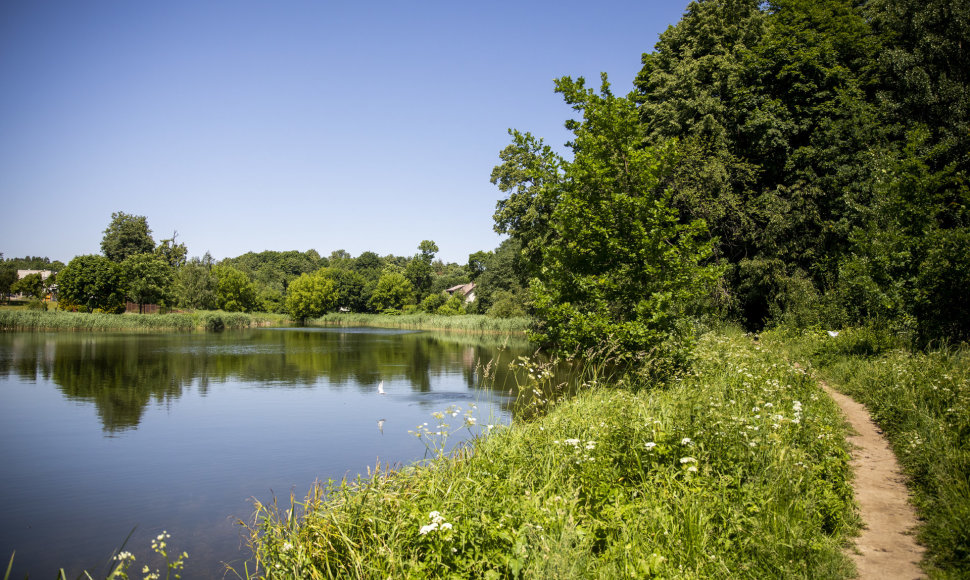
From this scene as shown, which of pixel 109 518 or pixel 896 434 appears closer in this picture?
pixel 896 434

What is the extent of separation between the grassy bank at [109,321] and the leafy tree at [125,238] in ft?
82.5

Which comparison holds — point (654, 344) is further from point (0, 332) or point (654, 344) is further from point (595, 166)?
point (0, 332)

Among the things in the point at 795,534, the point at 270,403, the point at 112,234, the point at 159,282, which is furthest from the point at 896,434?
the point at 112,234

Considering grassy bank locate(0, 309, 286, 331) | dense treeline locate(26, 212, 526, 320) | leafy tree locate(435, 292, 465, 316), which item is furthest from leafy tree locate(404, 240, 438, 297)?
grassy bank locate(0, 309, 286, 331)

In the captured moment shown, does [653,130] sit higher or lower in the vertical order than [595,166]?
higher

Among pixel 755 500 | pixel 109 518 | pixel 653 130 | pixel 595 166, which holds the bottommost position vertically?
pixel 109 518

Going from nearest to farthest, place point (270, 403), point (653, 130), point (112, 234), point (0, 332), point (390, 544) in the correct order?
point (390, 544) → point (270, 403) → point (653, 130) → point (0, 332) → point (112, 234)

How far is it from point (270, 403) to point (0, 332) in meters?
34.7

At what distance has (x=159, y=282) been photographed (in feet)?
183

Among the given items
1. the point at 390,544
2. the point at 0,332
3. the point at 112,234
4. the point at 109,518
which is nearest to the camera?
the point at 390,544

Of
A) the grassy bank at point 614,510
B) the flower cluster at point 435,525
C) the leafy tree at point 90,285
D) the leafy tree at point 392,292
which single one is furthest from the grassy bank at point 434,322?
the flower cluster at point 435,525

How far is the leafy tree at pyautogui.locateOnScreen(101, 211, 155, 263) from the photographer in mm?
67562

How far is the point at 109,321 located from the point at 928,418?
5054cm

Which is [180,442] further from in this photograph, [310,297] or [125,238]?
[125,238]
